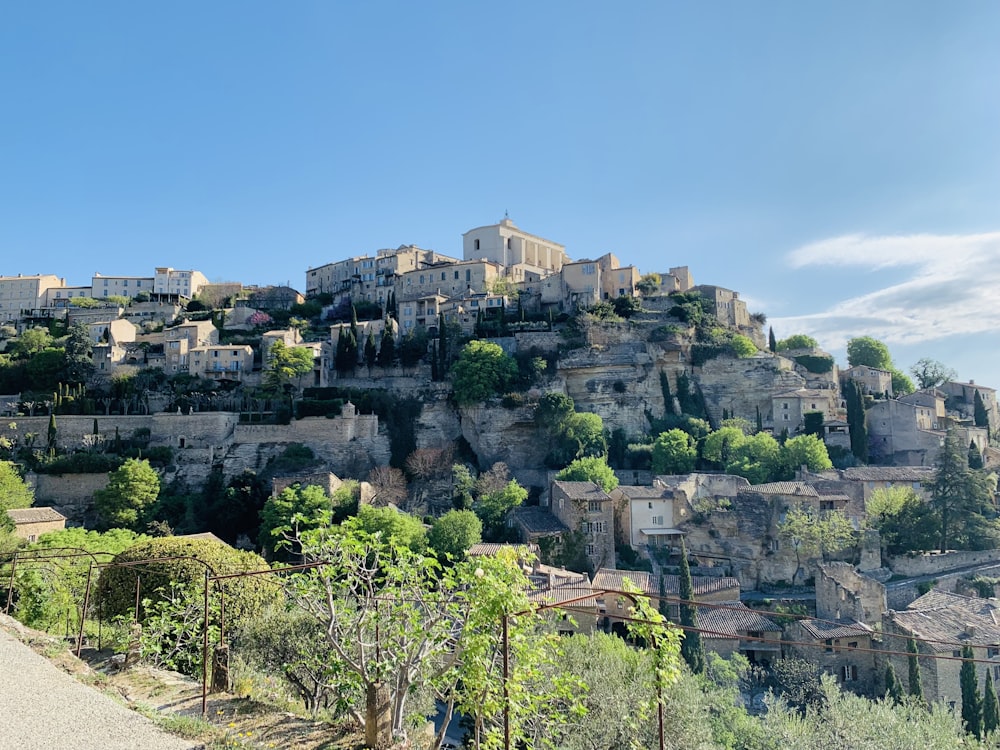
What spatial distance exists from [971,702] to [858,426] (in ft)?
87.1

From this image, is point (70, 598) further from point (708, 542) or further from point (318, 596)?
point (708, 542)

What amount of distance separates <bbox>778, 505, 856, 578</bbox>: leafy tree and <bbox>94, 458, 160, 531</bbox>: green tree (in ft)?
108

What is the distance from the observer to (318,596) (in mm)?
12492

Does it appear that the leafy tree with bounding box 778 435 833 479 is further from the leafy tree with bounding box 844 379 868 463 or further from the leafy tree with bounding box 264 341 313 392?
the leafy tree with bounding box 264 341 313 392

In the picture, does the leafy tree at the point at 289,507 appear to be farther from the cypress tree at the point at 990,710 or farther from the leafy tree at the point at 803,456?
the cypress tree at the point at 990,710

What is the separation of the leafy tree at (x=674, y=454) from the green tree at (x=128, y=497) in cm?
2889

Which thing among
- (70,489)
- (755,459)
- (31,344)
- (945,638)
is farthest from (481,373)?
(31,344)

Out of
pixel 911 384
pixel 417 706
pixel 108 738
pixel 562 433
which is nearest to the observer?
pixel 108 738

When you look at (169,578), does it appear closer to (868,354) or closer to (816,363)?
(816,363)

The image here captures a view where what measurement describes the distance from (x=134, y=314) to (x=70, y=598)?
5061 centimetres

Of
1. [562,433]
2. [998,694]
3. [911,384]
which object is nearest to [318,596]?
[998,694]

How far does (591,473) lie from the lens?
42.1 metres

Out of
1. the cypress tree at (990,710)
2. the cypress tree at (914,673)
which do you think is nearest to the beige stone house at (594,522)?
the cypress tree at (914,673)

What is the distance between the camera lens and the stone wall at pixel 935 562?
119 ft
